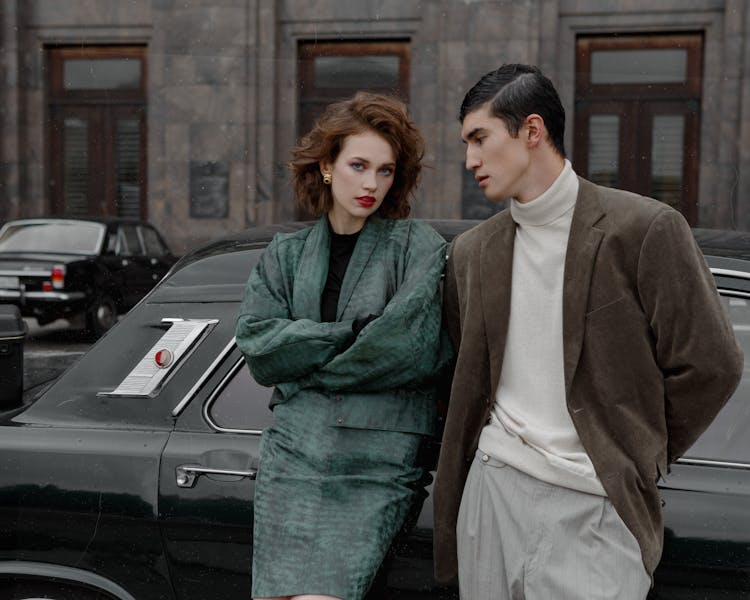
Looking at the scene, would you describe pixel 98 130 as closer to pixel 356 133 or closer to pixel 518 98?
pixel 356 133

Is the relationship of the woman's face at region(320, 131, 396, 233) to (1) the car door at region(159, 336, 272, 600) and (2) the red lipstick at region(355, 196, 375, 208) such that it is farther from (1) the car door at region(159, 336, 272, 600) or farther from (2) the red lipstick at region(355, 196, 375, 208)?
(1) the car door at region(159, 336, 272, 600)

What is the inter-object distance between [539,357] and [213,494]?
979mm

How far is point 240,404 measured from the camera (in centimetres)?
263

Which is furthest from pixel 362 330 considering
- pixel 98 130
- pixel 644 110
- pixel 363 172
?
pixel 98 130

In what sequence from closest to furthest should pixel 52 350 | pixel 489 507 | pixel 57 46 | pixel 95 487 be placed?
pixel 489 507 < pixel 95 487 < pixel 52 350 < pixel 57 46

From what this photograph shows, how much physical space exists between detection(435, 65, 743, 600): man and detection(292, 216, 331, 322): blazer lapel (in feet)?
1.16

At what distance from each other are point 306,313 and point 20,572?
1.14 metres

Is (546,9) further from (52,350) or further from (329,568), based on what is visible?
(329,568)

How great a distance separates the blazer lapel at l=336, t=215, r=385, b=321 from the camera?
230cm

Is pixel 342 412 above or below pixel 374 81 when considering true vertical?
below

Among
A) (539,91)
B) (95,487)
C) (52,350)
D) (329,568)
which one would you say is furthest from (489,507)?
(52,350)

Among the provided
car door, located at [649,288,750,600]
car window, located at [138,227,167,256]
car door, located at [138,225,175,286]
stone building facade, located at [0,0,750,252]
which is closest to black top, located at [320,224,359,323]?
car door, located at [649,288,750,600]

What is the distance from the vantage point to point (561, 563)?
201 cm

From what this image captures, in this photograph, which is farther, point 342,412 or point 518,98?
point 342,412
